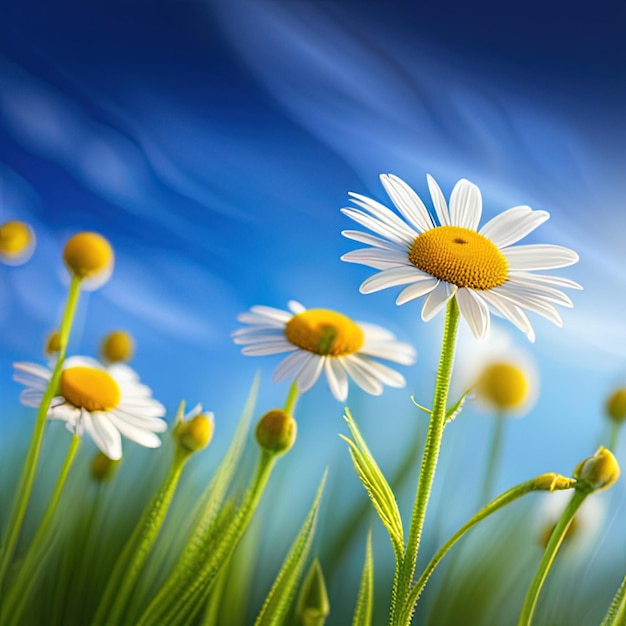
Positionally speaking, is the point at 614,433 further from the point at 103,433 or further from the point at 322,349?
the point at 103,433

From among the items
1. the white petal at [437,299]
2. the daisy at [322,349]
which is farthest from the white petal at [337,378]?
the white petal at [437,299]

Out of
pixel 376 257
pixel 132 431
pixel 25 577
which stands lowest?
pixel 25 577

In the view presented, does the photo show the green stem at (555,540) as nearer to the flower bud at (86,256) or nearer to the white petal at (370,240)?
the white petal at (370,240)

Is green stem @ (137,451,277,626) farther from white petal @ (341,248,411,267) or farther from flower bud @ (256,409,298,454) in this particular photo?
white petal @ (341,248,411,267)

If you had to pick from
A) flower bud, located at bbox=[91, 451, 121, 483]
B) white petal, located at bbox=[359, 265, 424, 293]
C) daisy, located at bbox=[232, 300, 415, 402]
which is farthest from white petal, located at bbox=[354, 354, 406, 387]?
flower bud, located at bbox=[91, 451, 121, 483]

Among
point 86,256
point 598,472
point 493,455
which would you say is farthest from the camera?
point 493,455

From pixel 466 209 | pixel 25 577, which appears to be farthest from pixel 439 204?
pixel 25 577

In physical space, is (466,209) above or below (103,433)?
above

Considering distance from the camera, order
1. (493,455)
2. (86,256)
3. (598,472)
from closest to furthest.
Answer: (598,472), (86,256), (493,455)
